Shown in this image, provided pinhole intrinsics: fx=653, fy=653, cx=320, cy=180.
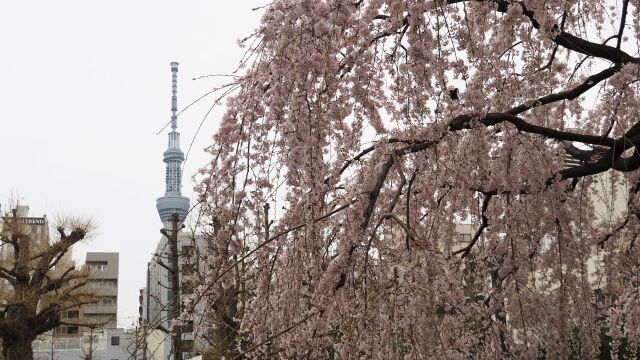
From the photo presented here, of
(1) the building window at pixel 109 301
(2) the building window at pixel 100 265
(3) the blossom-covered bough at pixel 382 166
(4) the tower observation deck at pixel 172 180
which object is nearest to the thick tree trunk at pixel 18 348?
(3) the blossom-covered bough at pixel 382 166

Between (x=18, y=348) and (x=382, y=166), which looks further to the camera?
(x=18, y=348)

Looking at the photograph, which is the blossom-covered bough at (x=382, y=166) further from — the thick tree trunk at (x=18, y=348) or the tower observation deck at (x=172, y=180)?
the tower observation deck at (x=172, y=180)

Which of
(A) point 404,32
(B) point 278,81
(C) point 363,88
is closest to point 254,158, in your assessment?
(B) point 278,81

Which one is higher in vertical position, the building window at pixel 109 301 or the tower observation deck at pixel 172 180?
the tower observation deck at pixel 172 180

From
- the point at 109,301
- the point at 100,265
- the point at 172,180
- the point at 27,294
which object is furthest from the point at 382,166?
the point at 172,180

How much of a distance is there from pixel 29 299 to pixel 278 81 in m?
12.8

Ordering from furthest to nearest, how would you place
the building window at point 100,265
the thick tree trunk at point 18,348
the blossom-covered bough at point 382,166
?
the building window at point 100,265 < the thick tree trunk at point 18,348 < the blossom-covered bough at point 382,166

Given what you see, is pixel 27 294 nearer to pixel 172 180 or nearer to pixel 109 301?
pixel 109 301

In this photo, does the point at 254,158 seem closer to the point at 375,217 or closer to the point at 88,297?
the point at 375,217

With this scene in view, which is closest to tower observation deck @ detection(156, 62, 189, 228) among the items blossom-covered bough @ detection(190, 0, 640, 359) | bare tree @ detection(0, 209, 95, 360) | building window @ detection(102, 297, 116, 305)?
building window @ detection(102, 297, 116, 305)

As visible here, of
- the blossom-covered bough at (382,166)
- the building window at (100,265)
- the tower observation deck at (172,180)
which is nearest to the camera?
the blossom-covered bough at (382,166)

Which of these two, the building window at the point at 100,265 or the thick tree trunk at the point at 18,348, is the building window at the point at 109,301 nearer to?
the building window at the point at 100,265

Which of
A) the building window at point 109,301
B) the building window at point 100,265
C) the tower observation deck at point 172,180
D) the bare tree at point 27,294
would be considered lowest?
the bare tree at point 27,294

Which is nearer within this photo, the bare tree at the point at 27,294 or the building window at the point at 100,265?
the bare tree at the point at 27,294
